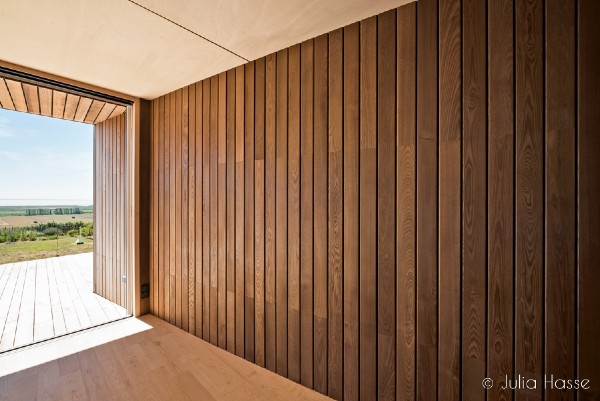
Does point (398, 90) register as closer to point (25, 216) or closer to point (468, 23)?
point (468, 23)

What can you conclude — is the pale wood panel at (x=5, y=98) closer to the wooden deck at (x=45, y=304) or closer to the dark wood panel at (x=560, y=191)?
the wooden deck at (x=45, y=304)

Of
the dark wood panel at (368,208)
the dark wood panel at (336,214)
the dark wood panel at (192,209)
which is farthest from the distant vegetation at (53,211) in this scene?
the dark wood panel at (368,208)

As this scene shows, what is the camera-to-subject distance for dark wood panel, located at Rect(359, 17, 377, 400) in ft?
5.07

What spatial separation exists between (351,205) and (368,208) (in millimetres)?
103

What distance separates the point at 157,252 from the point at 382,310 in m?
2.28

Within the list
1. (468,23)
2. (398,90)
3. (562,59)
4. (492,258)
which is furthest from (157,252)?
(562,59)

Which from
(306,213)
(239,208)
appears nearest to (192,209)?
(239,208)

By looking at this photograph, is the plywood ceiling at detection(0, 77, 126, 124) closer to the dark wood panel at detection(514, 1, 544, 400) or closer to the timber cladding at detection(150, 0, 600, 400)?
the timber cladding at detection(150, 0, 600, 400)

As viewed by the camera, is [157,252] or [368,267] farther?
[157,252]

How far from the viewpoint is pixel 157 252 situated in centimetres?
284

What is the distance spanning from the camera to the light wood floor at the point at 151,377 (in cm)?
173

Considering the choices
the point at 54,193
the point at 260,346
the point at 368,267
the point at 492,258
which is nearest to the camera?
the point at 492,258

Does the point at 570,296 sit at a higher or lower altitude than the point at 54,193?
lower

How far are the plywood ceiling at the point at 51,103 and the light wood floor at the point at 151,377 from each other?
2.18 metres
